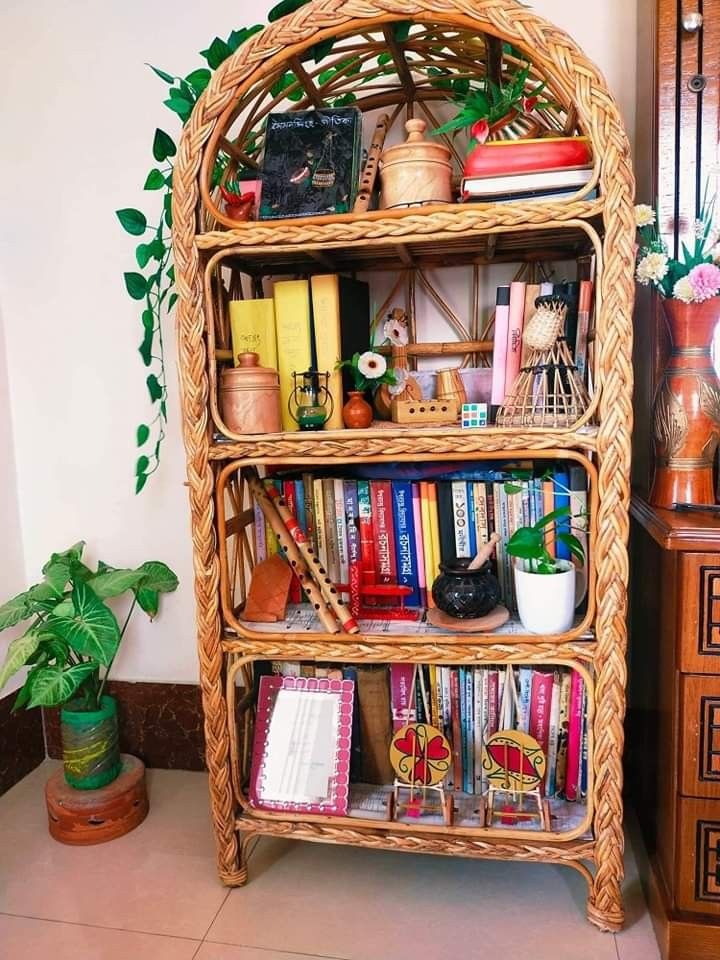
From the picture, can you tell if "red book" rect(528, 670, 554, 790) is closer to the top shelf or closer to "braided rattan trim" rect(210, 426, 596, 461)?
"braided rattan trim" rect(210, 426, 596, 461)

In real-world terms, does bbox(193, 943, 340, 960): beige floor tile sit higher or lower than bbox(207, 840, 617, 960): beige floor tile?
higher

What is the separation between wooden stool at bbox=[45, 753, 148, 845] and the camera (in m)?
1.64

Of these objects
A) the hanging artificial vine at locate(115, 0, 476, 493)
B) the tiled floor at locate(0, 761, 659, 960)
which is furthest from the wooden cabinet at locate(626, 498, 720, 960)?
the hanging artificial vine at locate(115, 0, 476, 493)

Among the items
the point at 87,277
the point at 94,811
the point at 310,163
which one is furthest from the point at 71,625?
the point at 310,163

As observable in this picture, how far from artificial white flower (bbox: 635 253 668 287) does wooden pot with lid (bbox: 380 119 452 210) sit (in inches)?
14.5

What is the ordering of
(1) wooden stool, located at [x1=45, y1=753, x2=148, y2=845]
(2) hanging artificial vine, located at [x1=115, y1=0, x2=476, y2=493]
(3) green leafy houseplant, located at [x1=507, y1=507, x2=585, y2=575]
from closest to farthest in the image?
1. (3) green leafy houseplant, located at [x1=507, y1=507, x2=585, y2=575]
2. (2) hanging artificial vine, located at [x1=115, y1=0, x2=476, y2=493]
3. (1) wooden stool, located at [x1=45, y1=753, x2=148, y2=845]

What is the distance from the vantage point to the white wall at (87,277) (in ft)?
5.77

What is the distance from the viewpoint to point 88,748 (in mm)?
1666

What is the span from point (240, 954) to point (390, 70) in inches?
69.8

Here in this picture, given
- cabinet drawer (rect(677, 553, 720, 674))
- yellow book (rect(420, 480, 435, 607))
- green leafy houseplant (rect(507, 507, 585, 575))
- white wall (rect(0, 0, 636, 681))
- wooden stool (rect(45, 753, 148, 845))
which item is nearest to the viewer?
cabinet drawer (rect(677, 553, 720, 674))

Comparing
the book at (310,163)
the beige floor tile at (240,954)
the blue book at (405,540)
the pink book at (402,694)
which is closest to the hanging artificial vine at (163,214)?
the book at (310,163)

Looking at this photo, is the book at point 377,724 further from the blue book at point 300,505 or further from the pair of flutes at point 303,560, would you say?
the blue book at point 300,505

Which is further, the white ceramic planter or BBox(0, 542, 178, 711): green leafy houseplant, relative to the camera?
BBox(0, 542, 178, 711): green leafy houseplant

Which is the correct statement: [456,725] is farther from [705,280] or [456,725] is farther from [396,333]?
[705,280]
